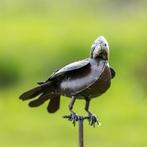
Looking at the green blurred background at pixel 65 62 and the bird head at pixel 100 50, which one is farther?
the green blurred background at pixel 65 62

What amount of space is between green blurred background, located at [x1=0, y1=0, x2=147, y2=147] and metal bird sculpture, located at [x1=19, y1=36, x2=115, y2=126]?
222 centimetres

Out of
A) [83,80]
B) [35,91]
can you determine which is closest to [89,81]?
[83,80]

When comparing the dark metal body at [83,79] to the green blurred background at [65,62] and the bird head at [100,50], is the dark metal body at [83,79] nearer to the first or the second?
the bird head at [100,50]

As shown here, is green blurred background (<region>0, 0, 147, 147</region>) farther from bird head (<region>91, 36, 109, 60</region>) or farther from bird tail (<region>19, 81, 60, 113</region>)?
bird head (<region>91, 36, 109, 60</region>)

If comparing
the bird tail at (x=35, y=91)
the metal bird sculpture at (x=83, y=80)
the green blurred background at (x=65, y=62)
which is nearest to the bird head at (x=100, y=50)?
the metal bird sculpture at (x=83, y=80)

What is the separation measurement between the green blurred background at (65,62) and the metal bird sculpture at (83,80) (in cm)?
222

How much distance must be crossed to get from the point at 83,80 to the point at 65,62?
11.8 feet

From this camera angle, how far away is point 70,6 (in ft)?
24.1

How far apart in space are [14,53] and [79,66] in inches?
148

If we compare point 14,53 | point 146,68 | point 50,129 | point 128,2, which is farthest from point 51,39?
point 128,2

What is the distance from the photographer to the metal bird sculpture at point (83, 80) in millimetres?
1979

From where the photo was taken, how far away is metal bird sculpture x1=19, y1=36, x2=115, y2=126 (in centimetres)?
198

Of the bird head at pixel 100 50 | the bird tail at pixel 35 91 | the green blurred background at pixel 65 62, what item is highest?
the green blurred background at pixel 65 62

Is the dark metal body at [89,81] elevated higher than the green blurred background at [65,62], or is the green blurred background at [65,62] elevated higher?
the green blurred background at [65,62]
